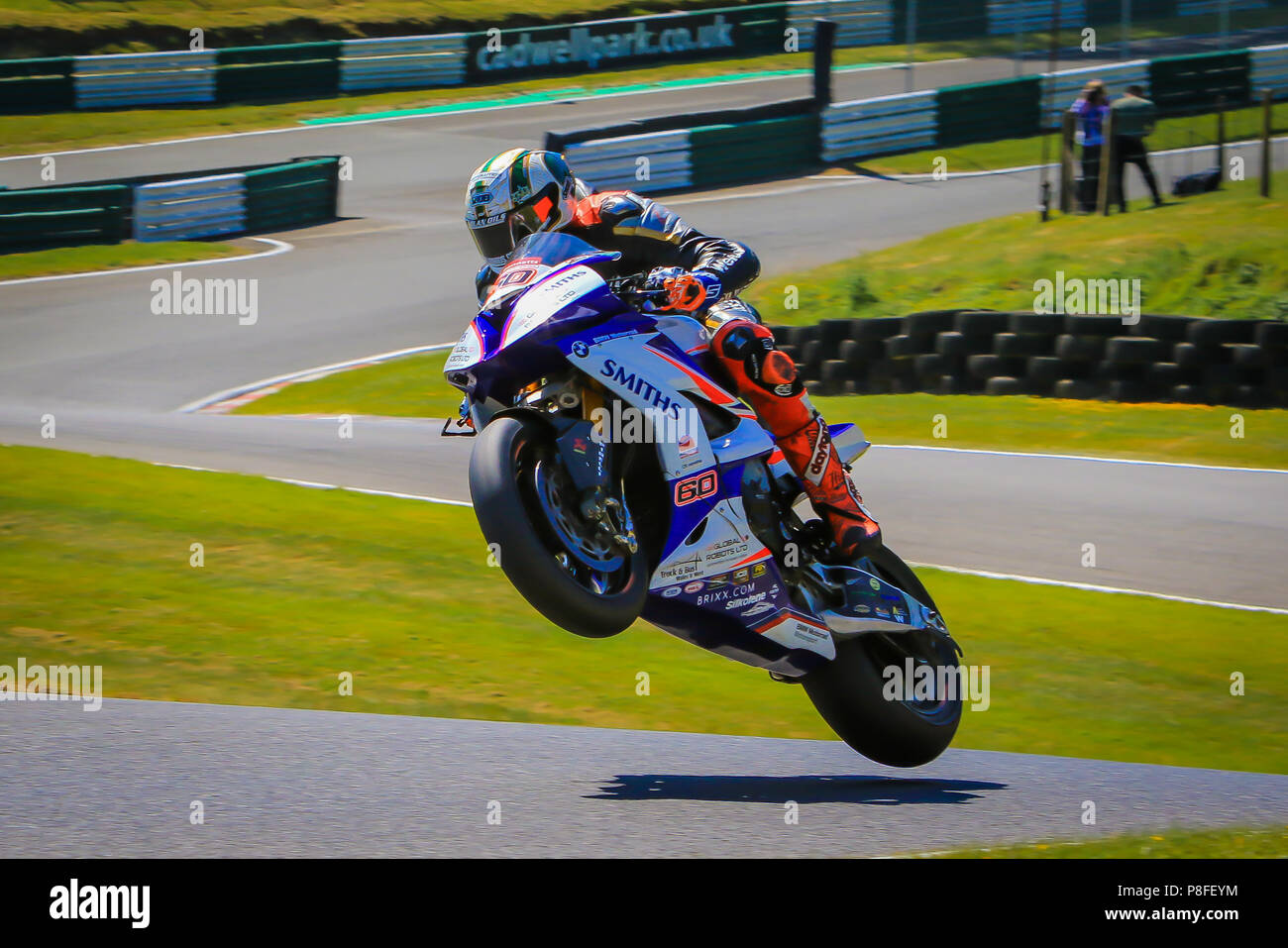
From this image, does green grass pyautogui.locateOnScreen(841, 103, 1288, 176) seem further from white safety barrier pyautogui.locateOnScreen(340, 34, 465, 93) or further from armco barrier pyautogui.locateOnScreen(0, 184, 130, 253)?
armco barrier pyautogui.locateOnScreen(0, 184, 130, 253)

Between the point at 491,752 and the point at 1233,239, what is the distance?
12111mm

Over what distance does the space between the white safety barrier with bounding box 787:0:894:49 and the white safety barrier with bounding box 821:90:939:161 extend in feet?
37.0

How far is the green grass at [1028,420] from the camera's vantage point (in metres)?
12.2

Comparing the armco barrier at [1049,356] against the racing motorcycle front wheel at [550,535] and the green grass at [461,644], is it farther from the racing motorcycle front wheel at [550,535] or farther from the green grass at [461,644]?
the racing motorcycle front wheel at [550,535]

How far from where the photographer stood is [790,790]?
17.1ft

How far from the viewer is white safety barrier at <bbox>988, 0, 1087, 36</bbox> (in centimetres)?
3684

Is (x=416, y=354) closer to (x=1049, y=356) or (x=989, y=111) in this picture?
(x=1049, y=356)

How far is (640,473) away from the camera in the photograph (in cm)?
502

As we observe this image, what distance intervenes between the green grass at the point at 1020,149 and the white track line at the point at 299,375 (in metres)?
11.6

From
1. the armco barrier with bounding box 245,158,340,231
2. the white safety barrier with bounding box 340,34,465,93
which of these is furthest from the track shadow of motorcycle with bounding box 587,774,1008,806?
the white safety barrier with bounding box 340,34,465,93

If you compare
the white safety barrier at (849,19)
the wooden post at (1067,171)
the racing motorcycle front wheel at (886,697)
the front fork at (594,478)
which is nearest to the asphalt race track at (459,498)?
the racing motorcycle front wheel at (886,697)

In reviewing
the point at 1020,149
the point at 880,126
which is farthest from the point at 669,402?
the point at 1020,149

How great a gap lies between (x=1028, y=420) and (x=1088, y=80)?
16753 millimetres

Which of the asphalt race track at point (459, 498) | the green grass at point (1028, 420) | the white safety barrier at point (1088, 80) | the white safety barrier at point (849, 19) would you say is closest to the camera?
the asphalt race track at point (459, 498)
